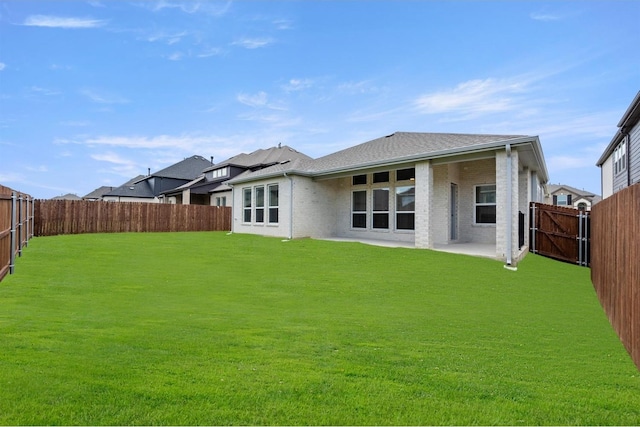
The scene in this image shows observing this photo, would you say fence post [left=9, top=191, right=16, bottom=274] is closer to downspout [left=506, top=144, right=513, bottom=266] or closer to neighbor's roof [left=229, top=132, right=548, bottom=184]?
neighbor's roof [left=229, top=132, right=548, bottom=184]

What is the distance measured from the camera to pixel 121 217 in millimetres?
21844

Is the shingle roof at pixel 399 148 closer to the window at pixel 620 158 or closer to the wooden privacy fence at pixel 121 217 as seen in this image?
the window at pixel 620 158

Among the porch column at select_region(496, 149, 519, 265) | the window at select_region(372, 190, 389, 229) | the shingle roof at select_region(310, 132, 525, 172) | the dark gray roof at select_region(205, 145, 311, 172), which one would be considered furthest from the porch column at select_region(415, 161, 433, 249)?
the dark gray roof at select_region(205, 145, 311, 172)

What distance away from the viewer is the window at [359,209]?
55.2 feet

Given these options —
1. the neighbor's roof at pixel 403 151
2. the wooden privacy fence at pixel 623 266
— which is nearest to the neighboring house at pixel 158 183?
the neighbor's roof at pixel 403 151

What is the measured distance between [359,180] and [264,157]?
55.8 feet

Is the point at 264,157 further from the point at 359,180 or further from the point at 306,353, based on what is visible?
the point at 306,353

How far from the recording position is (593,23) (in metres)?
11.1

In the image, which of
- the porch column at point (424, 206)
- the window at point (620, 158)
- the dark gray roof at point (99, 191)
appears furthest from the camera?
the dark gray roof at point (99, 191)

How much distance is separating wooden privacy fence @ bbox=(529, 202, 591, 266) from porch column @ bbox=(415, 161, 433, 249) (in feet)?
13.4

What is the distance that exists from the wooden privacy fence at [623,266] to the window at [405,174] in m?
8.65

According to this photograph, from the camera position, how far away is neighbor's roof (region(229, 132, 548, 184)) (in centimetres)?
1141

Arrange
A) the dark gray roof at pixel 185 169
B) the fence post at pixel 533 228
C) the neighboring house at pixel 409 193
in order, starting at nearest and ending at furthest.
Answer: the neighboring house at pixel 409 193 → the fence post at pixel 533 228 → the dark gray roof at pixel 185 169

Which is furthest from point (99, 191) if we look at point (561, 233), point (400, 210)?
point (561, 233)
